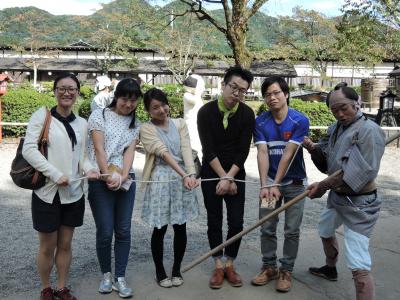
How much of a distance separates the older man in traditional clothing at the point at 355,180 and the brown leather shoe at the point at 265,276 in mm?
771

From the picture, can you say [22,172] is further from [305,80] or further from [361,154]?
[305,80]

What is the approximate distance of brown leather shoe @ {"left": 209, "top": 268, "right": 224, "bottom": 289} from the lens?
3.28m

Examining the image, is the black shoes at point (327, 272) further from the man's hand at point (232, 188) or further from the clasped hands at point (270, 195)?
the man's hand at point (232, 188)

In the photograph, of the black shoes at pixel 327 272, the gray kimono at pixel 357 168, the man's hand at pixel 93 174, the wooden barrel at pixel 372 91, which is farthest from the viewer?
the wooden barrel at pixel 372 91

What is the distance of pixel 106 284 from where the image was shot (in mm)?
3160

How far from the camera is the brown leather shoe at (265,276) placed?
3324 mm

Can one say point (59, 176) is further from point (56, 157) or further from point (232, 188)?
point (232, 188)

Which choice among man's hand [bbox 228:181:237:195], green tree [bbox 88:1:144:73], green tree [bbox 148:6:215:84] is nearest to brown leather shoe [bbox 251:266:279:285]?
man's hand [bbox 228:181:237:195]

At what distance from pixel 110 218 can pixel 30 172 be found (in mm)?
614

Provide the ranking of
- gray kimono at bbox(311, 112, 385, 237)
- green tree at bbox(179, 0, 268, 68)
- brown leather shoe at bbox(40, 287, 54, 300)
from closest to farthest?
1. gray kimono at bbox(311, 112, 385, 237)
2. brown leather shoe at bbox(40, 287, 54, 300)
3. green tree at bbox(179, 0, 268, 68)

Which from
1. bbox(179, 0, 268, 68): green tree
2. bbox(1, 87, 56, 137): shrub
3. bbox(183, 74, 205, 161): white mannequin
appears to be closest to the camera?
bbox(183, 74, 205, 161): white mannequin

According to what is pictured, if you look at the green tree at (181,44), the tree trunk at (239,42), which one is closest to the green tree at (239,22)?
the tree trunk at (239,42)

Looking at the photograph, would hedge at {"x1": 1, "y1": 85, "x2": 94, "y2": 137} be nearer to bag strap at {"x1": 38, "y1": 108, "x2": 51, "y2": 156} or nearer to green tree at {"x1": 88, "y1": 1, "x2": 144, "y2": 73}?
bag strap at {"x1": 38, "y1": 108, "x2": 51, "y2": 156}

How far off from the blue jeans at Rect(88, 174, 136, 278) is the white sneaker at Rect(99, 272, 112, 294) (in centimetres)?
4
